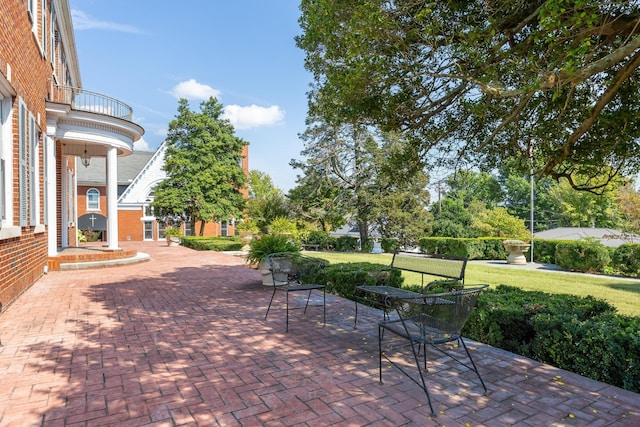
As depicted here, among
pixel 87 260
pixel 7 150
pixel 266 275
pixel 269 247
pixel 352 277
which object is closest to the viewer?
pixel 7 150

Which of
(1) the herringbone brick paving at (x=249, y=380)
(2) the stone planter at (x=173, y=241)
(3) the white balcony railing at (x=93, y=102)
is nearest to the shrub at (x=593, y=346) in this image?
(1) the herringbone brick paving at (x=249, y=380)

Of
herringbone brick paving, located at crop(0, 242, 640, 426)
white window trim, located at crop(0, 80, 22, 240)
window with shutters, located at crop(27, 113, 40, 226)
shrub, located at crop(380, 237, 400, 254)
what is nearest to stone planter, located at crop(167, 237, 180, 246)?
shrub, located at crop(380, 237, 400, 254)

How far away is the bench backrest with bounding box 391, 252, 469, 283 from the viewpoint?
16.9 ft

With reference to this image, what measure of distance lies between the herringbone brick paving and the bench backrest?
91cm

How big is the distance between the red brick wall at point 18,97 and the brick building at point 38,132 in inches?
0.7

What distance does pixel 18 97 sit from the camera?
23.2 feet

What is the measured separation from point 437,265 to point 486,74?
2.54 m

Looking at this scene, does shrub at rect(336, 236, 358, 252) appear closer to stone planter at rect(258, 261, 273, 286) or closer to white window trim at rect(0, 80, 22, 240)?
stone planter at rect(258, 261, 273, 286)

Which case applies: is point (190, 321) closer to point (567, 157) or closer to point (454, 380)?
point (454, 380)

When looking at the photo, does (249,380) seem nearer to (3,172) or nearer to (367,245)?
(3,172)

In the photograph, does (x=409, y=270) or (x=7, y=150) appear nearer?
(x=409, y=270)

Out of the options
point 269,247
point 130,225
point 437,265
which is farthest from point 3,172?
point 130,225

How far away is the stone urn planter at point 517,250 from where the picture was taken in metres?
18.4

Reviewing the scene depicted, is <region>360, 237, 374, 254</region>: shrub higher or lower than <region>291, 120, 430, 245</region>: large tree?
Answer: lower
